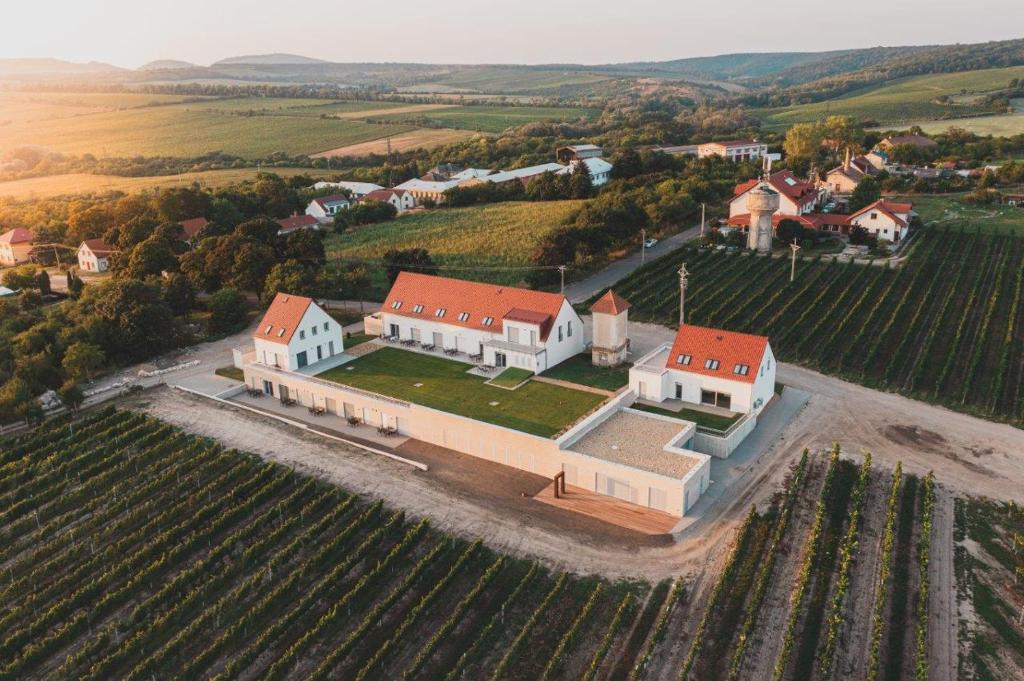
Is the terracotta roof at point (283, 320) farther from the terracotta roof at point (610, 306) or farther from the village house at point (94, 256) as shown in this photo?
the village house at point (94, 256)

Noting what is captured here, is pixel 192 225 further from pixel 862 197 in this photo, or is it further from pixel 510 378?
pixel 862 197

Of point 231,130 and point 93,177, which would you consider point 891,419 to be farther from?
point 231,130

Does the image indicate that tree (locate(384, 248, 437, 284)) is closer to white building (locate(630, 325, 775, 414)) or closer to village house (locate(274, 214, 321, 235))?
white building (locate(630, 325, 775, 414))

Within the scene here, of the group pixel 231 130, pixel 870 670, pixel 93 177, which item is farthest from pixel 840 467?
pixel 231 130

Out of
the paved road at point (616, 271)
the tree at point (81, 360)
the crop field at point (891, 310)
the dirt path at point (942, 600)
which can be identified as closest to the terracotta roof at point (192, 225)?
the tree at point (81, 360)

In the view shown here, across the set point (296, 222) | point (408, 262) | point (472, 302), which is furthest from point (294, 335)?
point (296, 222)
